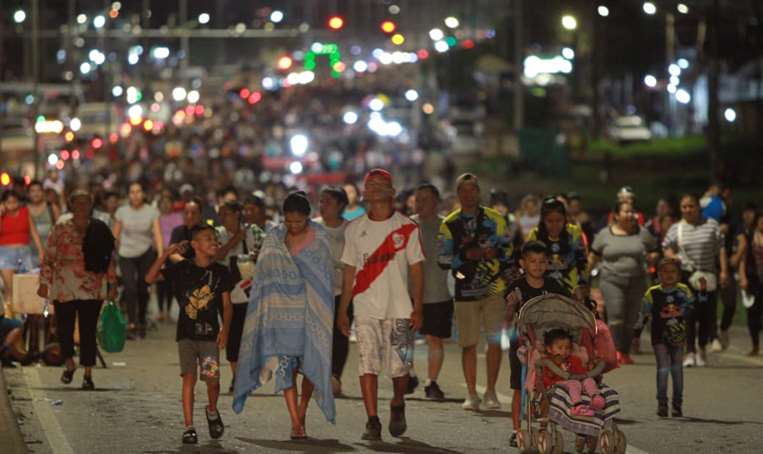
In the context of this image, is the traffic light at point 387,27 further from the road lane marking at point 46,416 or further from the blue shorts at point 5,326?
the blue shorts at point 5,326

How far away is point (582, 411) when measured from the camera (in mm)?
10844

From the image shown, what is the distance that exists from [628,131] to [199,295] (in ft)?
216

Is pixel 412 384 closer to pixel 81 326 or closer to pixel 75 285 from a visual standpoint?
pixel 81 326

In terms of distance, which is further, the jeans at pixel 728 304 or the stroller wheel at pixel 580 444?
the jeans at pixel 728 304

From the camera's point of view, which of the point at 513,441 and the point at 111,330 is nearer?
the point at 513,441

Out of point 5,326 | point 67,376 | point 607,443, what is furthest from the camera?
point 67,376

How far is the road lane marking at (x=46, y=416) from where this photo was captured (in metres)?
11.7

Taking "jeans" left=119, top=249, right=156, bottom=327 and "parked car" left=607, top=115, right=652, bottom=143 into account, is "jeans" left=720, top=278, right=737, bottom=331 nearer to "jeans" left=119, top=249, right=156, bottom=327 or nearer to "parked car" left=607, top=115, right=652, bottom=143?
"jeans" left=119, top=249, right=156, bottom=327

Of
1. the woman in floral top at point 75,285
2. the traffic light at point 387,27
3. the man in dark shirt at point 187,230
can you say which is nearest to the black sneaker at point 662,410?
Result: the man in dark shirt at point 187,230

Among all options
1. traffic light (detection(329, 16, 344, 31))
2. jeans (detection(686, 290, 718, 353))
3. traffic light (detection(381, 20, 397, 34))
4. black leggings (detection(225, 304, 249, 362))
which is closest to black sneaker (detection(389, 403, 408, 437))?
black leggings (detection(225, 304, 249, 362))

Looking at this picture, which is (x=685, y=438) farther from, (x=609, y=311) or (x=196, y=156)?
(x=196, y=156)

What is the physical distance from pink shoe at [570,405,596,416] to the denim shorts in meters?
9.02

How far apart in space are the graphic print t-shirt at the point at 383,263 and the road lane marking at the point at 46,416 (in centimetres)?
218

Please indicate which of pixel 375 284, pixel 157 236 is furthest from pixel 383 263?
pixel 157 236
